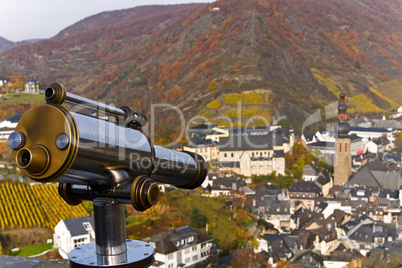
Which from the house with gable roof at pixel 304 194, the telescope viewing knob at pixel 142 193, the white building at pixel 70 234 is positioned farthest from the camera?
the house with gable roof at pixel 304 194

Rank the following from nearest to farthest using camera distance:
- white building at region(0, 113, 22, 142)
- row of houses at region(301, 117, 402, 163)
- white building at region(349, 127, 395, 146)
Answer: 1. white building at region(0, 113, 22, 142)
2. row of houses at region(301, 117, 402, 163)
3. white building at region(349, 127, 395, 146)

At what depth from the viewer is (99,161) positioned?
1.04 meters

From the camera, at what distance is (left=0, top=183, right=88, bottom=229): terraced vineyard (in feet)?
77.7

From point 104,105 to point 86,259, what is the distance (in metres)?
0.38

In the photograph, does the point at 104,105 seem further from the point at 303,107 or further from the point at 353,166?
the point at 303,107

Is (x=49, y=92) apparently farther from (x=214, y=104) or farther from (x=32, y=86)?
(x=32, y=86)

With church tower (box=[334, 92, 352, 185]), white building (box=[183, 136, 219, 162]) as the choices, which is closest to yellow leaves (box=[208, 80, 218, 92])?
white building (box=[183, 136, 219, 162])

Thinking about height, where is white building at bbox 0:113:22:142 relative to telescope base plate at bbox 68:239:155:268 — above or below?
above

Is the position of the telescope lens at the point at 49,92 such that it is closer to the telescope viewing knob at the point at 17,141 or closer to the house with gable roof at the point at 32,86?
the telescope viewing knob at the point at 17,141

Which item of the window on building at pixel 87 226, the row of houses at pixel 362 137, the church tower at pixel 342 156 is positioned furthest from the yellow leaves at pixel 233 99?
the window on building at pixel 87 226

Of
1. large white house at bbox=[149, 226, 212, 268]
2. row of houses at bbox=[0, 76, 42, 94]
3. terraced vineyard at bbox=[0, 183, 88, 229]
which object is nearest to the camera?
large white house at bbox=[149, 226, 212, 268]

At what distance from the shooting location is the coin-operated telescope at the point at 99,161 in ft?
3.10

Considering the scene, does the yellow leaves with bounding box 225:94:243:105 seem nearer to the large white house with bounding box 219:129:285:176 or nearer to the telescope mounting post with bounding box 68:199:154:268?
the large white house with bounding box 219:129:285:176

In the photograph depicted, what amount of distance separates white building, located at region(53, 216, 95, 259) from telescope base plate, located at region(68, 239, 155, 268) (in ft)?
64.8
